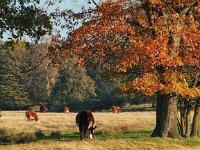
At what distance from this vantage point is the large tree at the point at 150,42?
22.8 metres

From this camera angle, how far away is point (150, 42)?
73.8ft

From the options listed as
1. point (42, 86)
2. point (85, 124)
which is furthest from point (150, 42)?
point (42, 86)

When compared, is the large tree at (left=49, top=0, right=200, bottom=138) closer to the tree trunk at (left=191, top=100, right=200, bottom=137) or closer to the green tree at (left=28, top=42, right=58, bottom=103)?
the tree trunk at (left=191, top=100, right=200, bottom=137)

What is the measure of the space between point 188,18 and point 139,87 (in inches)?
168

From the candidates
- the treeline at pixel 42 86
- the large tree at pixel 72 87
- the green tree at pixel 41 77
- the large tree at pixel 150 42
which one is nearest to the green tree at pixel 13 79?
the treeline at pixel 42 86

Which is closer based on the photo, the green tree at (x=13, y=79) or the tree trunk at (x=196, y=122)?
the tree trunk at (x=196, y=122)

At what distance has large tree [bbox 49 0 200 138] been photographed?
22844mm

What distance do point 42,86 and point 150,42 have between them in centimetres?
7832

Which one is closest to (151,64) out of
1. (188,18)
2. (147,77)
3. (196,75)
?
(147,77)

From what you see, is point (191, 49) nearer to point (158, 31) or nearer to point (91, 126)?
point (158, 31)

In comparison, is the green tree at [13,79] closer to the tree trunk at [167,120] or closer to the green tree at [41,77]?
the green tree at [41,77]

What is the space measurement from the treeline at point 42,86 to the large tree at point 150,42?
68884 millimetres

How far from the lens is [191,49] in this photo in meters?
23.8

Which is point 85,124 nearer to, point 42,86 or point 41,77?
point 42,86
